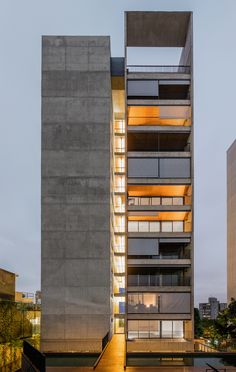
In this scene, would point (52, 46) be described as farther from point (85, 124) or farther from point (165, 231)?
point (165, 231)

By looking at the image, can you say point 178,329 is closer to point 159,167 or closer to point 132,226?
point 132,226

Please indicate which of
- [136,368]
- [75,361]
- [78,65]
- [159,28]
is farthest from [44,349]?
[159,28]

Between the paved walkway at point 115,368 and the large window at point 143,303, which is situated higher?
the large window at point 143,303

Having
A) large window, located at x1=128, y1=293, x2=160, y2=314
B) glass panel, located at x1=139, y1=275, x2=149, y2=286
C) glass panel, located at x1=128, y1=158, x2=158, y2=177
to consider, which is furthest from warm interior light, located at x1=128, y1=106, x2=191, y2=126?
large window, located at x1=128, y1=293, x2=160, y2=314

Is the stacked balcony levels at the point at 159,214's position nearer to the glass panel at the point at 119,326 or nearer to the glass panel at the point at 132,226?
the glass panel at the point at 132,226

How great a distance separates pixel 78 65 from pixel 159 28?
8.03 metres

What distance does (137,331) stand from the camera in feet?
119

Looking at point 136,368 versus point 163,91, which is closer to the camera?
point 136,368

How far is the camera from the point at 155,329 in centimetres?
3656

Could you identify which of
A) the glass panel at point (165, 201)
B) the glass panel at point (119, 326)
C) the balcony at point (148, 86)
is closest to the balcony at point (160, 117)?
the balcony at point (148, 86)

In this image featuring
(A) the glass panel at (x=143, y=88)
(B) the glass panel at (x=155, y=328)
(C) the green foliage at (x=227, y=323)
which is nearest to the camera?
(B) the glass panel at (x=155, y=328)

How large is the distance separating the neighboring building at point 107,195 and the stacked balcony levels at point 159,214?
8cm

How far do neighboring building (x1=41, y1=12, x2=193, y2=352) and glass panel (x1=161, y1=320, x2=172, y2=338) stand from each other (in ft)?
0.25

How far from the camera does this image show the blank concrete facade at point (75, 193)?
37.5m
